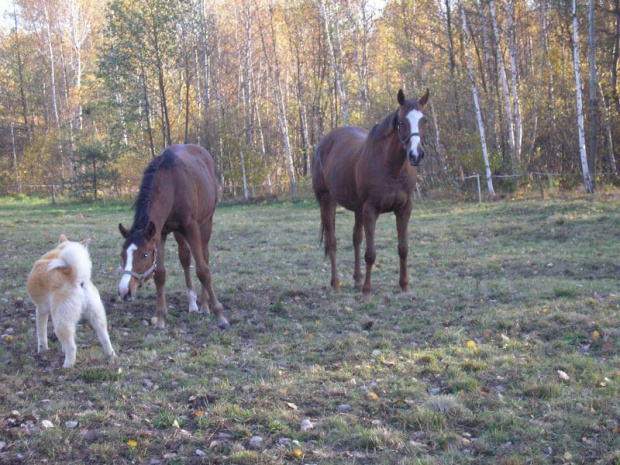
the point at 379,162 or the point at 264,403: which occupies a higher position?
the point at 379,162

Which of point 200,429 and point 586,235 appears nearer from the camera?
point 200,429

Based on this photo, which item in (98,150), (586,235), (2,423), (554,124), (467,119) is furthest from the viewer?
(98,150)

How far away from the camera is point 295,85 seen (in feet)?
125

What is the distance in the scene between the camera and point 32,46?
45.2 m

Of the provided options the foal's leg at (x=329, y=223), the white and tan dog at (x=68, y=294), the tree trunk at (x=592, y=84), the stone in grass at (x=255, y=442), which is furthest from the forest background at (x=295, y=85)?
the stone in grass at (x=255, y=442)

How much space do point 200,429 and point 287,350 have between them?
1995 mm

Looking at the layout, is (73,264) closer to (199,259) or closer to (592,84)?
(199,259)

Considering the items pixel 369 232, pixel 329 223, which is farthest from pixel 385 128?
pixel 329 223

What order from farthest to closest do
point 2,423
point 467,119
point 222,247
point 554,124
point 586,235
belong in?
point 467,119 → point 554,124 → point 222,247 → point 586,235 → point 2,423

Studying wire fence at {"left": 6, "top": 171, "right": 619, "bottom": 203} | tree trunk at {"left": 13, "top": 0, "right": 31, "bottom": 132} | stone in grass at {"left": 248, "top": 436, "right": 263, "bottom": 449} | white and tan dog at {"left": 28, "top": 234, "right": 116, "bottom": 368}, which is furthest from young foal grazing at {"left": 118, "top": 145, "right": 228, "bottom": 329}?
tree trunk at {"left": 13, "top": 0, "right": 31, "bottom": 132}

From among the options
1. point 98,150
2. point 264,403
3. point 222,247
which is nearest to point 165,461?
point 264,403

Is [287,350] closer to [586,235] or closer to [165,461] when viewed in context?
[165,461]

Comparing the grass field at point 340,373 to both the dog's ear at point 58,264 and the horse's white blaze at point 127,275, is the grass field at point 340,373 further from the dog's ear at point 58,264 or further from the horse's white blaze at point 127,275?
the dog's ear at point 58,264

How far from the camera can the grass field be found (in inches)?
151
